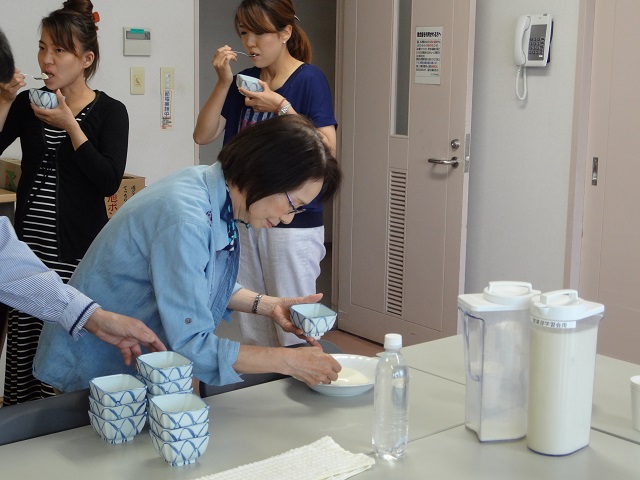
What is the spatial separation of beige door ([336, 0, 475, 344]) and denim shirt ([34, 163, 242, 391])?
220 centimetres

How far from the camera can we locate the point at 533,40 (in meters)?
3.76

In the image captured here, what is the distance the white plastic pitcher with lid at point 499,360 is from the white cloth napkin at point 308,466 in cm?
26

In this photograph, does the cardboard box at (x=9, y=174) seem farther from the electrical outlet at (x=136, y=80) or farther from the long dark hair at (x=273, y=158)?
the long dark hair at (x=273, y=158)

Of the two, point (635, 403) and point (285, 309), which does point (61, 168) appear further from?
point (635, 403)

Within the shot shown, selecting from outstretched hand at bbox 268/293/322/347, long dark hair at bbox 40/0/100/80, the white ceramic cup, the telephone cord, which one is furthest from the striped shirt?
the telephone cord

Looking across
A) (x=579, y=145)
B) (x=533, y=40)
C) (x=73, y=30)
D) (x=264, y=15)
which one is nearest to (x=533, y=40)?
(x=533, y=40)

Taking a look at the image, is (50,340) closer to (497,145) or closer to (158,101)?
(158,101)

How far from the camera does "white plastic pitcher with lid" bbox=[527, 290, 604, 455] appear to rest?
158 centimetres

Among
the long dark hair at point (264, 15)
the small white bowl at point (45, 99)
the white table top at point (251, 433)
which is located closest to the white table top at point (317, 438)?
the white table top at point (251, 433)

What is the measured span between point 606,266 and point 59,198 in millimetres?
2198

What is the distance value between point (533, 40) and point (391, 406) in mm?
2541

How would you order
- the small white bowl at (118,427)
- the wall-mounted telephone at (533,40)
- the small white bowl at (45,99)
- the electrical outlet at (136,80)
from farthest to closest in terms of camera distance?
the electrical outlet at (136,80), the wall-mounted telephone at (533,40), the small white bowl at (45,99), the small white bowl at (118,427)

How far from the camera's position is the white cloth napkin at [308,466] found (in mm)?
1492

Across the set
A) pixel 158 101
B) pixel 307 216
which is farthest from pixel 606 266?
pixel 158 101
